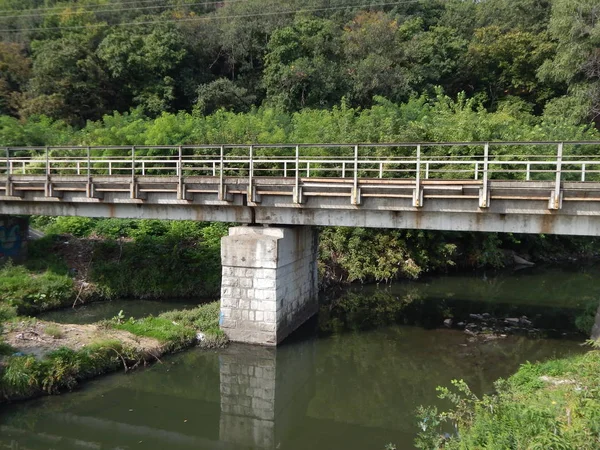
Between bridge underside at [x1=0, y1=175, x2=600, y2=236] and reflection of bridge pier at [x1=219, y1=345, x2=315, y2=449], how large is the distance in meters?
4.25

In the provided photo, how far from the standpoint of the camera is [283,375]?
1533cm

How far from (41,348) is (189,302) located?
829 centimetres

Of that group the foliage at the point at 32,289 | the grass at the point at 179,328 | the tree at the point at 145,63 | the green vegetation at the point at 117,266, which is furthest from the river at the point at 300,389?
the tree at the point at 145,63

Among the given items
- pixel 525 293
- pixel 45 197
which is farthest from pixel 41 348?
pixel 525 293

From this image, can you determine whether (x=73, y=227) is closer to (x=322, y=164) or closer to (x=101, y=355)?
(x=322, y=164)

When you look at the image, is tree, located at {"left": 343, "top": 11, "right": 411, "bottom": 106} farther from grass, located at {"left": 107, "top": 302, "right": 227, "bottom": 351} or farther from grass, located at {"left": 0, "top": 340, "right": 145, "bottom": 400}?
grass, located at {"left": 0, "top": 340, "right": 145, "bottom": 400}

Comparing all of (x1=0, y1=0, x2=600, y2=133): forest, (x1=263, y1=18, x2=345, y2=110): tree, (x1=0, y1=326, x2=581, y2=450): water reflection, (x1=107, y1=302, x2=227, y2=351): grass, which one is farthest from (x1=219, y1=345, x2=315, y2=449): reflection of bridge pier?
(x1=263, y1=18, x2=345, y2=110): tree

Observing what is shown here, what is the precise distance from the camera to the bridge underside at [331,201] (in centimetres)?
1409

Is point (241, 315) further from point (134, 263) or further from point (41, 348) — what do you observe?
point (134, 263)

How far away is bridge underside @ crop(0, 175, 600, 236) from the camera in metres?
14.1

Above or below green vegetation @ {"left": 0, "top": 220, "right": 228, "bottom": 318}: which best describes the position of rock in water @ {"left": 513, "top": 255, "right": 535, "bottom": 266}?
below

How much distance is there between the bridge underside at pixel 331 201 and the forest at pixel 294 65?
18786mm

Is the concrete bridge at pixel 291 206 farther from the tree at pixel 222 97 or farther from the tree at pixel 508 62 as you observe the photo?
the tree at pixel 508 62

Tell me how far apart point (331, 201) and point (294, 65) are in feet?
97.6
